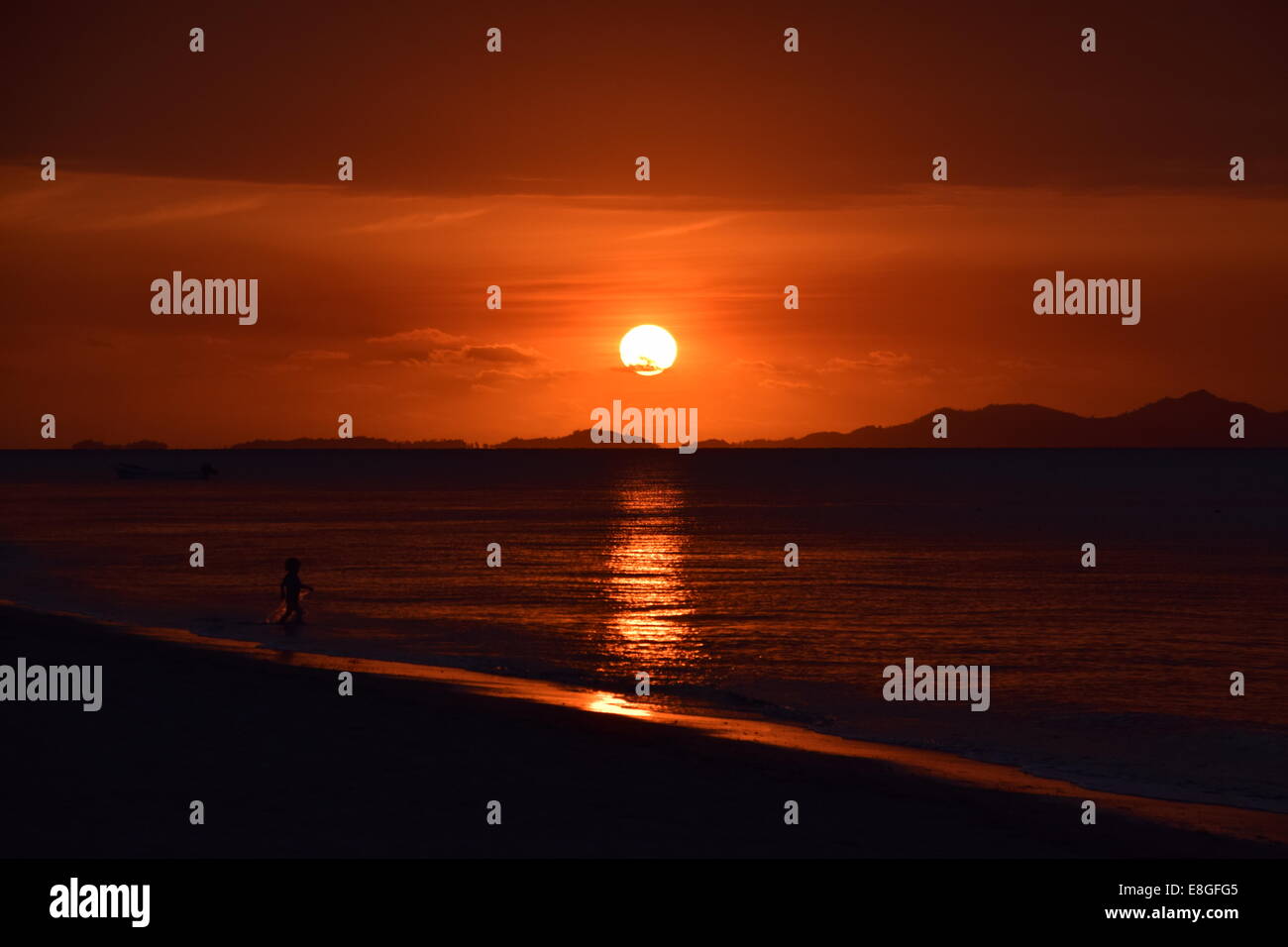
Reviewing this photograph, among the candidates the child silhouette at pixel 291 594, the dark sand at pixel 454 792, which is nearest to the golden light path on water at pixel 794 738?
the dark sand at pixel 454 792

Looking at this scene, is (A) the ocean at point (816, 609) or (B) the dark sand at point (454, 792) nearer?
(B) the dark sand at point (454, 792)

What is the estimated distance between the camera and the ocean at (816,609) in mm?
21484

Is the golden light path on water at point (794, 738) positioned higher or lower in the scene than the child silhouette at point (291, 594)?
lower

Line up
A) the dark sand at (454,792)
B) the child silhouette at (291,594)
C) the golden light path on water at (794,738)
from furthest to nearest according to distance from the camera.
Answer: the child silhouette at (291,594) < the golden light path on water at (794,738) < the dark sand at (454,792)

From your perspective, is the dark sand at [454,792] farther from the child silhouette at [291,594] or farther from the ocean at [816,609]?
the child silhouette at [291,594]

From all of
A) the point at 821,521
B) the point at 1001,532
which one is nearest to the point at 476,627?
the point at 1001,532

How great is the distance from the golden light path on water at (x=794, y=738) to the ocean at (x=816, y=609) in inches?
27.6

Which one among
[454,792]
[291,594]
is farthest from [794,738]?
[291,594]

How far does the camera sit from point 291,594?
32344mm

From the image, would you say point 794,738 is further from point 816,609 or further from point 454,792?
point 816,609

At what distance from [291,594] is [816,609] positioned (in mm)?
16614

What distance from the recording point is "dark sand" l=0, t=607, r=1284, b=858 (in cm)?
1262

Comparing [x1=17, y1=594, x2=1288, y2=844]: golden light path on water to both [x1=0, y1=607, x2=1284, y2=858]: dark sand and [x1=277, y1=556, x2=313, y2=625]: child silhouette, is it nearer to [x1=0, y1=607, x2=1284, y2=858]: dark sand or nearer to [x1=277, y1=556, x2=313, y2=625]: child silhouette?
[x1=0, y1=607, x2=1284, y2=858]: dark sand
